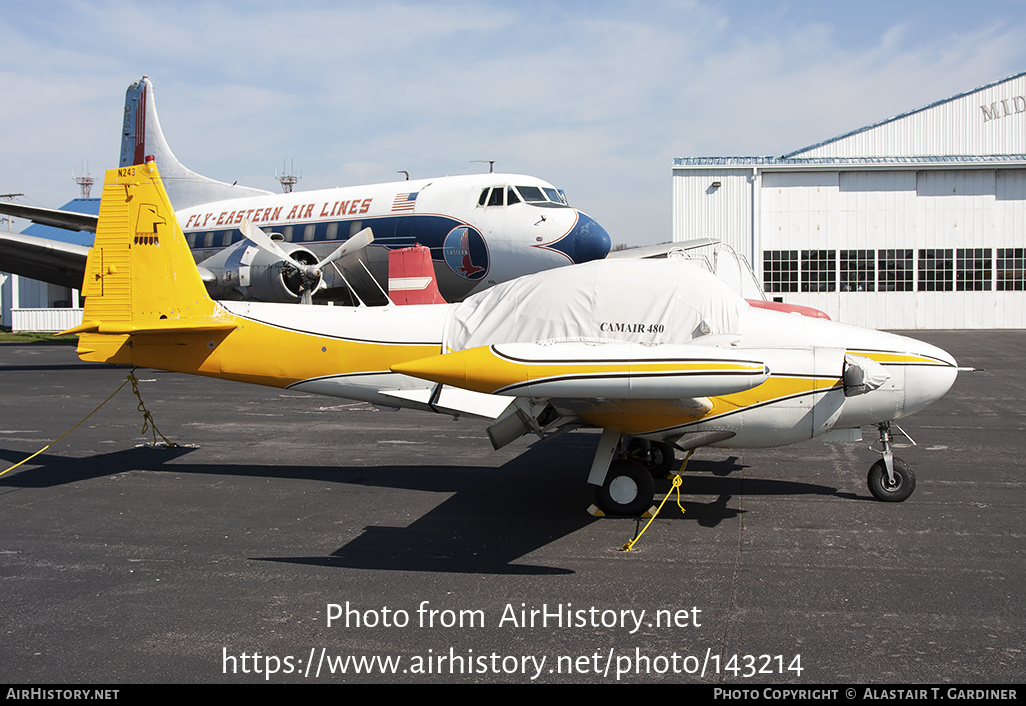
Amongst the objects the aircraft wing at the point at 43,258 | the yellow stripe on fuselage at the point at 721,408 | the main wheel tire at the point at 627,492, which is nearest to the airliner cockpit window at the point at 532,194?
the yellow stripe on fuselage at the point at 721,408

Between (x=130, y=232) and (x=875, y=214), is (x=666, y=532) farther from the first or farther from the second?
(x=875, y=214)

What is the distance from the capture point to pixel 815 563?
20.0ft

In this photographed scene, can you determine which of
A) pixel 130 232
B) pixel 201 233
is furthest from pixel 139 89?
pixel 130 232

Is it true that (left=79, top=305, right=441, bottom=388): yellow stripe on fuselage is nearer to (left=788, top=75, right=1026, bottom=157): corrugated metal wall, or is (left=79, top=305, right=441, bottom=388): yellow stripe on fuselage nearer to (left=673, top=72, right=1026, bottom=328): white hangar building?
(left=673, top=72, right=1026, bottom=328): white hangar building

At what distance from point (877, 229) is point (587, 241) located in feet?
80.8

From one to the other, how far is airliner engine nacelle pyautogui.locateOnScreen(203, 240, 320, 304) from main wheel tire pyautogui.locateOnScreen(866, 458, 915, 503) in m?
14.3

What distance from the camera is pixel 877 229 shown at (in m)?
36.7

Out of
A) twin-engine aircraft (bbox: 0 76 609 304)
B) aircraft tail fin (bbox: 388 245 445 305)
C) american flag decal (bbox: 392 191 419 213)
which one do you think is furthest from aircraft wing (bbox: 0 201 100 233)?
aircraft tail fin (bbox: 388 245 445 305)

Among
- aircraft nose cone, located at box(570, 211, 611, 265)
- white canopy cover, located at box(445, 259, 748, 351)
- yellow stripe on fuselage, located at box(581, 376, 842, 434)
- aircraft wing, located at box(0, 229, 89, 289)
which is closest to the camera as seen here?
yellow stripe on fuselage, located at box(581, 376, 842, 434)

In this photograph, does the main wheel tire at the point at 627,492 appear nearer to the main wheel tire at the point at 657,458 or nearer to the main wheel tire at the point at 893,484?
the main wheel tire at the point at 657,458

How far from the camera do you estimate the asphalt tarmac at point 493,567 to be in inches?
181

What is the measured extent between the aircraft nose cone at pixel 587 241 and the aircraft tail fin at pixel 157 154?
1274 centimetres

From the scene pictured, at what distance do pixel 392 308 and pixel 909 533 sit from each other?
5.66 meters

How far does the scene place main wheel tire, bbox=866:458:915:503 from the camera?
7.71 m
